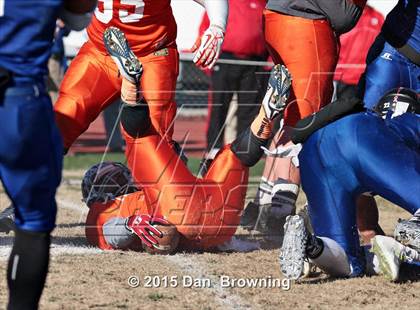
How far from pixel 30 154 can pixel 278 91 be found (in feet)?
7.04

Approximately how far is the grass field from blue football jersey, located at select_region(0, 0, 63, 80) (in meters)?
1.13

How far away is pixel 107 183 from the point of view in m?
6.00

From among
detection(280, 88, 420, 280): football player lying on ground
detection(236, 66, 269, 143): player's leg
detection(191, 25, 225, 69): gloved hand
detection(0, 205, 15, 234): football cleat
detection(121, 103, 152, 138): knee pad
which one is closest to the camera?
detection(280, 88, 420, 280): football player lying on ground

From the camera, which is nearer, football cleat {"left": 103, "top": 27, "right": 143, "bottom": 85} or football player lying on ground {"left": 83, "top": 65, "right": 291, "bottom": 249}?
football cleat {"left": 103, "top": 27, "right": 143, "bottom": 85}

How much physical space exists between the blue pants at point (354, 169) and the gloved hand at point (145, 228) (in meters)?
0.85

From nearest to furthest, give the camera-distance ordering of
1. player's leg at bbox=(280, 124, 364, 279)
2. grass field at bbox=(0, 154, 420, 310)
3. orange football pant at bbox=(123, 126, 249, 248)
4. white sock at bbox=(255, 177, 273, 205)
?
grass field at bbox=(0, 154, 420, 310) → player's leg at bbox=(280, 124, 364, 279) → orange football pant at bbox=(123, 126, 249, 248) → white sock at bbox=(255, 177, 273, 205)

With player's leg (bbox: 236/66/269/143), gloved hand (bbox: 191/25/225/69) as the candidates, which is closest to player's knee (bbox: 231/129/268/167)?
gloved hand (bbox: 191/25/225/69)

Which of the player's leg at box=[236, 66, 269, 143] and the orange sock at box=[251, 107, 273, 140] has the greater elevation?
the orange sock at box=[251, 107, 273, 140]

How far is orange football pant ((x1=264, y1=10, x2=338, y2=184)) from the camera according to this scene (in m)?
5.90

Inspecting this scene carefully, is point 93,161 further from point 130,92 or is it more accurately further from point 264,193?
point 130,92

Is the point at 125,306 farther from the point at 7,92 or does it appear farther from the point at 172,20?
the point at 172,20

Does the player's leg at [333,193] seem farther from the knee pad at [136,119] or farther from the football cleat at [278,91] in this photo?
the knee pad at [136,119]

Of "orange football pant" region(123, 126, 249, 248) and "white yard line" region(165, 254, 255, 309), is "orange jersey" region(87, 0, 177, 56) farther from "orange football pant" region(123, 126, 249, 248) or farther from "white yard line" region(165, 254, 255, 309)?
"white yard line" region(165, 254, 255, 309)

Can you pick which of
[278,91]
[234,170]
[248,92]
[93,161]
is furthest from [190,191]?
[93,161]
